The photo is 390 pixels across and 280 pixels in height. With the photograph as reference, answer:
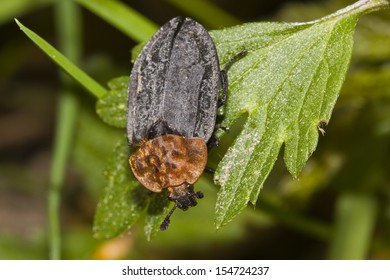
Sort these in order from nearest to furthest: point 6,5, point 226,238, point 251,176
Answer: point 251,176
point 6,5
point 226,238

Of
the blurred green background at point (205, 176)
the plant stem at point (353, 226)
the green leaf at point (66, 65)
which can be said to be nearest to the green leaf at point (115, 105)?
the green leaf at point (66, 65)

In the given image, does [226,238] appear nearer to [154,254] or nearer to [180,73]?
[154,254]

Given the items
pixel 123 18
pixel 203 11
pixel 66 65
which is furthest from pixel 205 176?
pixel 203 11

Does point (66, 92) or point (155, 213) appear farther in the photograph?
point (66, 92)

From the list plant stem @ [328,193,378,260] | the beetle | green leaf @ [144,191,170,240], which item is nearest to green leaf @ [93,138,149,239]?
green leaf @ [144,191,170,240]

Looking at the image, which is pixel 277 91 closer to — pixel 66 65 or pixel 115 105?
pixel 115 105

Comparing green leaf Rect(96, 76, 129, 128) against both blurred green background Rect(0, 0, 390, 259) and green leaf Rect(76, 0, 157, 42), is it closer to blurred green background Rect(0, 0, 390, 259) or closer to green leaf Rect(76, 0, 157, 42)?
blurred green background Rect(0, 0, 390, 259)

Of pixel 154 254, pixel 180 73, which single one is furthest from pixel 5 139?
pixel 180 73
